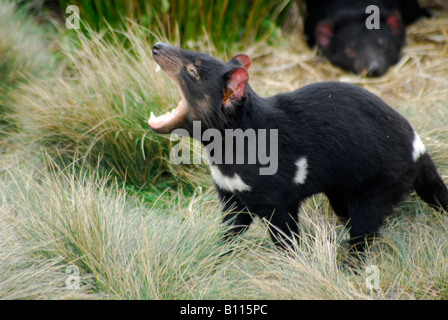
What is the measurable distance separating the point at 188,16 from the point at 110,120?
209 cm

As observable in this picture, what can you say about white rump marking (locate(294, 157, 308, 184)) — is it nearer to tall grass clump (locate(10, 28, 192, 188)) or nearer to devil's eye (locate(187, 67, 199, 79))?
devil's eye (locate(187, 67, 199, 79))

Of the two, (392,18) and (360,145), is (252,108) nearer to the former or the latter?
(360,145)

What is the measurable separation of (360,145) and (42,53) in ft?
10.8

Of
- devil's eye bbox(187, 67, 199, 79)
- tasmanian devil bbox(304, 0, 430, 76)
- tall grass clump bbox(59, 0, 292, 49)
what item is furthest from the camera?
tasmanian devil bbox(304, 0, 430, 76)

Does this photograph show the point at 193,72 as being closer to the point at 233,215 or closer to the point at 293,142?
the point at 293,142

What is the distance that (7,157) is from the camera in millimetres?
3961

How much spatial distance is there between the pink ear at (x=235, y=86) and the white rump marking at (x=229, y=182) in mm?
377

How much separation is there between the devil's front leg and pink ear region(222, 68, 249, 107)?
20.7 inches

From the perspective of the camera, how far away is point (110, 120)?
3.82 metres

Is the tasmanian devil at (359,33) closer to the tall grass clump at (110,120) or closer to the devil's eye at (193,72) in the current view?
the tall grass clump at (110,120)

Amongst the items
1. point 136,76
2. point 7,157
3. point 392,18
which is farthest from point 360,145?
point 392,18

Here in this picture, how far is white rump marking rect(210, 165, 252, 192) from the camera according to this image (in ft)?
9.32

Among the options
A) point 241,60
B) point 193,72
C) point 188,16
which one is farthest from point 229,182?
point 188,16

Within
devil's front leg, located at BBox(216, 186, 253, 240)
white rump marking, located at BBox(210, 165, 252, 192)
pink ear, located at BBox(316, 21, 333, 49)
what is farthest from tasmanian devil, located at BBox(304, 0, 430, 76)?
white rump marking, located at BBox(210, 165, 252, 192)
